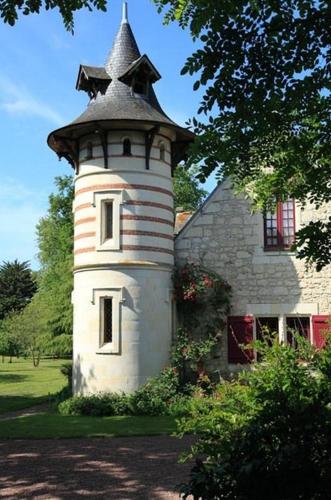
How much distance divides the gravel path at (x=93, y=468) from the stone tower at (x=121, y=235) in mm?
3583

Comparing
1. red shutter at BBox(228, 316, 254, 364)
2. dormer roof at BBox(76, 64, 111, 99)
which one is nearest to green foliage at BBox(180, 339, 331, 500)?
red shutter at BBox(228, 316, 254, 364)

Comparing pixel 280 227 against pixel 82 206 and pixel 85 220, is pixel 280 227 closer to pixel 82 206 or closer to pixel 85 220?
pixel 85 220

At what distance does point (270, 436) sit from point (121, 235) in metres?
10.3

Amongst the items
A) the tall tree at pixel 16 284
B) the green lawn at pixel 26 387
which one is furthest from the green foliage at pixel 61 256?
the tall tree at pixel 16 284

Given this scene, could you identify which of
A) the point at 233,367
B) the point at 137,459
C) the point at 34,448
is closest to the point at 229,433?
the point at 137,459

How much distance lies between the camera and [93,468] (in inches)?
328

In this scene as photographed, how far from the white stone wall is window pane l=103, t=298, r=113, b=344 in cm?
17

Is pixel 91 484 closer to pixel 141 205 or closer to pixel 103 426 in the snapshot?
pixel 103 426

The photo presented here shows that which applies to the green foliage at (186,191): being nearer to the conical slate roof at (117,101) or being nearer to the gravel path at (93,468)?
the conical slate roof at (117,101)

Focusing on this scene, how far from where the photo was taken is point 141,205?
1445 centimetres

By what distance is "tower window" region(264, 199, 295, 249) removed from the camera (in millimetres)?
15453

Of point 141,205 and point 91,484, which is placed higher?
point 141,205

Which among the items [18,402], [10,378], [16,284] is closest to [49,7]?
[18,402]

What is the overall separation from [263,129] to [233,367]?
37.5 ft
